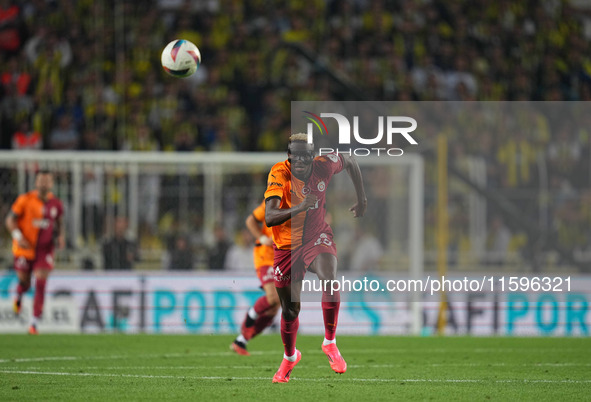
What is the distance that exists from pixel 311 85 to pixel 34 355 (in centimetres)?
1011

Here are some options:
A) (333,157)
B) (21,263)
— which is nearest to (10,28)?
(21,263)

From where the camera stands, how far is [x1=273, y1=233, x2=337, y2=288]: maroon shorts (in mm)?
7809

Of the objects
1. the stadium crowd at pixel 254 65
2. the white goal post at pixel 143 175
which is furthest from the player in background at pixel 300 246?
the stadium crowd at pixel 254 65

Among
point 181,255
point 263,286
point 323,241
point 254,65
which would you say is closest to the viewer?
point 323,241

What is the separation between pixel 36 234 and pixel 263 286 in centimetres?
453

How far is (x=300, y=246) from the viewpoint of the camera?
7.99 meters

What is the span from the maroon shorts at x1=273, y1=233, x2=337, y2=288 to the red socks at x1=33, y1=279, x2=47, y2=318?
6526mm

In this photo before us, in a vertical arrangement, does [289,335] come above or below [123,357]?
above

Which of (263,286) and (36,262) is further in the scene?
(36,262)

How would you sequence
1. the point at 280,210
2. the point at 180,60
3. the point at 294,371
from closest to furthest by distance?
the point at 280,210, the point at 294,371, the point at 180,60

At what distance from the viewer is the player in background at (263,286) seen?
10.5m

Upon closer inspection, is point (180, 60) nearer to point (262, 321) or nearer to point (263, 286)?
point (263, 286)

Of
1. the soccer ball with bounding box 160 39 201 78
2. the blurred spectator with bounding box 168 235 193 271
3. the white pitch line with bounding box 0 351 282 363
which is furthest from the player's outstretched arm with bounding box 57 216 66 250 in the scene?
the soccer ball with bounding box 160 39 201 78

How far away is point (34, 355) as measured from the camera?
10.4 meters
